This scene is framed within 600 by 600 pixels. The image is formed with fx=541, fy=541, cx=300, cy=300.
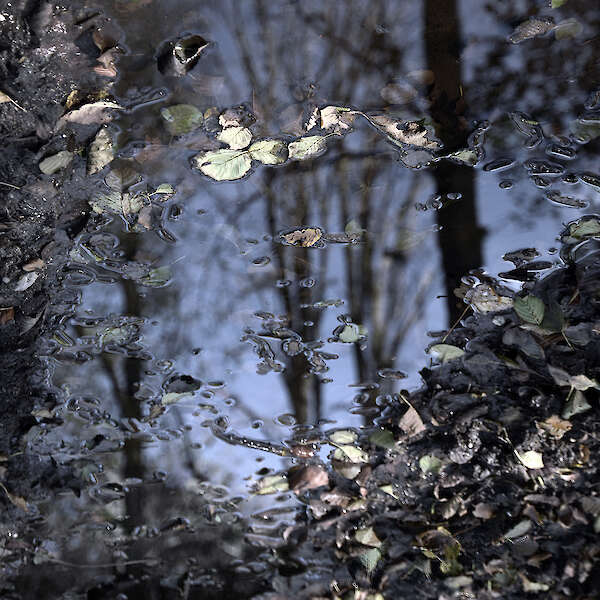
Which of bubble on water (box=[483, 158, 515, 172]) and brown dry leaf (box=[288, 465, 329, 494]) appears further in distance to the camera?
brown dry leaf (box=[288, 465, 329, 494])

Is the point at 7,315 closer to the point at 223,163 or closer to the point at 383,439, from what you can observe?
the point at 223,163

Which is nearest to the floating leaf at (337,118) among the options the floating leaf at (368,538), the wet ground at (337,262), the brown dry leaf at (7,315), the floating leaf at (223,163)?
the wet ground at (337,262)

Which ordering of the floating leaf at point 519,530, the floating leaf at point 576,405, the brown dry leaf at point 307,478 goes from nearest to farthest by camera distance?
the floating leaf at point 576,405 < the floating leaf at point 519,530 < the brown dry leaf at point 307,478

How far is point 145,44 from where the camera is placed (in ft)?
4.76

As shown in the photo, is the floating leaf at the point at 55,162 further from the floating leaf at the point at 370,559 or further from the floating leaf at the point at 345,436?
the floating leaf at the point at 370,559

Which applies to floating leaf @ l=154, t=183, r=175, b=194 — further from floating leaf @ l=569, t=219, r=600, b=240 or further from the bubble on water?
floating leaf @ l=569, t=219, r=600, b=240

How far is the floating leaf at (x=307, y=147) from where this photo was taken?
1.49 m

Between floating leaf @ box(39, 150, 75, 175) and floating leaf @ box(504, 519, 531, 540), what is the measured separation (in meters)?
1.61

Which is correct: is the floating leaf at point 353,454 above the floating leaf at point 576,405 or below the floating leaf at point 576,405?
below

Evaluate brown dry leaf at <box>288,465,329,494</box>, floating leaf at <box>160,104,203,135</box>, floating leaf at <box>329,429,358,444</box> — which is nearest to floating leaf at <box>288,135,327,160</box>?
floating leaf at <box>160,104,203,135</box>

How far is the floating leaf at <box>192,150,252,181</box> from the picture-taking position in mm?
1487

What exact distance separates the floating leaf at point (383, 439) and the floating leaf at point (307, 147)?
32.2 inches

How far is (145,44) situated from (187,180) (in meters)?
0.37

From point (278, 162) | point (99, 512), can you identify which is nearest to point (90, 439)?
point (99, 512)
